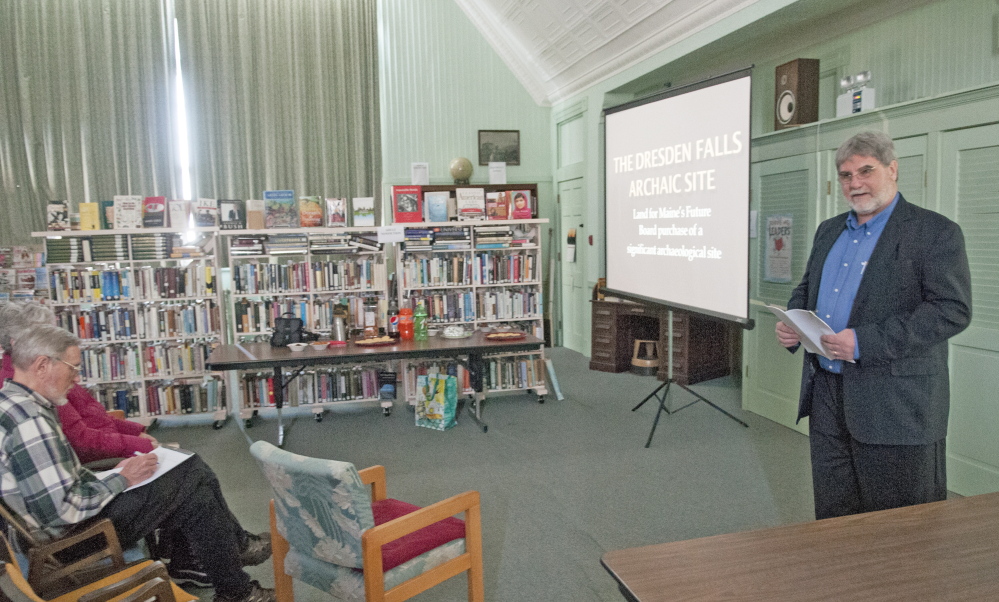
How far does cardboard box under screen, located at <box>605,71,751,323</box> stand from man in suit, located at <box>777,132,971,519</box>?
4.10 feet

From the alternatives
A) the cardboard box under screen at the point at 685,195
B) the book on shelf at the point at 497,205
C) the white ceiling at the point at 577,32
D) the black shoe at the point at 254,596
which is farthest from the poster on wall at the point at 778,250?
the black shoe at the point at 254,596

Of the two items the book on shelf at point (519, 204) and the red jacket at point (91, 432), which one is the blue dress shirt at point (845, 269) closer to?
the red jacket at point (91, 432)

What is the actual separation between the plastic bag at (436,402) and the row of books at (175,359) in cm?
174

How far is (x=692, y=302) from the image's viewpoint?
3.82 metres

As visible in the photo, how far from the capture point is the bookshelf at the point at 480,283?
5.45m

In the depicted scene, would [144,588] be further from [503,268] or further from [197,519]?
[503,268]

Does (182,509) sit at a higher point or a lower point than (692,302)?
lower

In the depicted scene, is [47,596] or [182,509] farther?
[182,509]

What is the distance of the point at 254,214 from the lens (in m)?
5.23

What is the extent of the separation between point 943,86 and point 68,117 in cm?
756

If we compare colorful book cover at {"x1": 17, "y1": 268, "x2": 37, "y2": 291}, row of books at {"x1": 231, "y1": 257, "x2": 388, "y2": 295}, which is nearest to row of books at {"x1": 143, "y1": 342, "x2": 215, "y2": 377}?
row of books at {"x1": 231, "y1": 257, "x2": 388, "y2": 295}

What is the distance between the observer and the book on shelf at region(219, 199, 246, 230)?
514 cm

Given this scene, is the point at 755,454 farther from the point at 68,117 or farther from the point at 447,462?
the point at 68,117

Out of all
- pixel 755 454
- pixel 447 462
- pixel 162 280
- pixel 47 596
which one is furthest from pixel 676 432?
pixel 162 280
